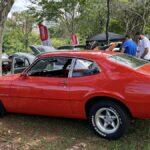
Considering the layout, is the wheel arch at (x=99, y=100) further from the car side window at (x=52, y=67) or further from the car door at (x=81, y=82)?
the car side window at (x=52, y=67)

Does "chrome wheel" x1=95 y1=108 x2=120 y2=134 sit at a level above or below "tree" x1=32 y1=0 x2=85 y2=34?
below

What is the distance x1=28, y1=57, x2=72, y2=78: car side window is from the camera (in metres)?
7.13

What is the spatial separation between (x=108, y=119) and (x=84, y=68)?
95 centimetres

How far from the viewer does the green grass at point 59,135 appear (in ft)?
21.0

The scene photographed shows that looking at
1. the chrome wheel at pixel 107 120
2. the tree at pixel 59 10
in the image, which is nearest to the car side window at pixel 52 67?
the chrome wheel at pixel 107 120

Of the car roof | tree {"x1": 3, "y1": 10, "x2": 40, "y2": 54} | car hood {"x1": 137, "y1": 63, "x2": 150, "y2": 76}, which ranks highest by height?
the car roof

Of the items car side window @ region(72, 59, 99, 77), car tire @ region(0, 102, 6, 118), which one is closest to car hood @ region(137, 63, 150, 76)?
car side window @ region(72, 59, 99, 77)

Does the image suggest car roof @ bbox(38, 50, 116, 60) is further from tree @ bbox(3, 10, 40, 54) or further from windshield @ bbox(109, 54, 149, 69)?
tree @ bbox(3, 10, 40, 54)

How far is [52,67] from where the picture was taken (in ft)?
23.9

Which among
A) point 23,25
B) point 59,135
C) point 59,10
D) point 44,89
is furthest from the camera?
point 23,25

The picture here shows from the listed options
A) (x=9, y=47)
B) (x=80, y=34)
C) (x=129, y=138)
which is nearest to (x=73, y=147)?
(x=129, y=138)

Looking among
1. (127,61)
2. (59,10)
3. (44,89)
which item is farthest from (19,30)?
(127,61)

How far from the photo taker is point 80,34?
2023 inches

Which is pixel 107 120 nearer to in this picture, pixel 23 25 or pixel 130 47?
pixel 130 47
